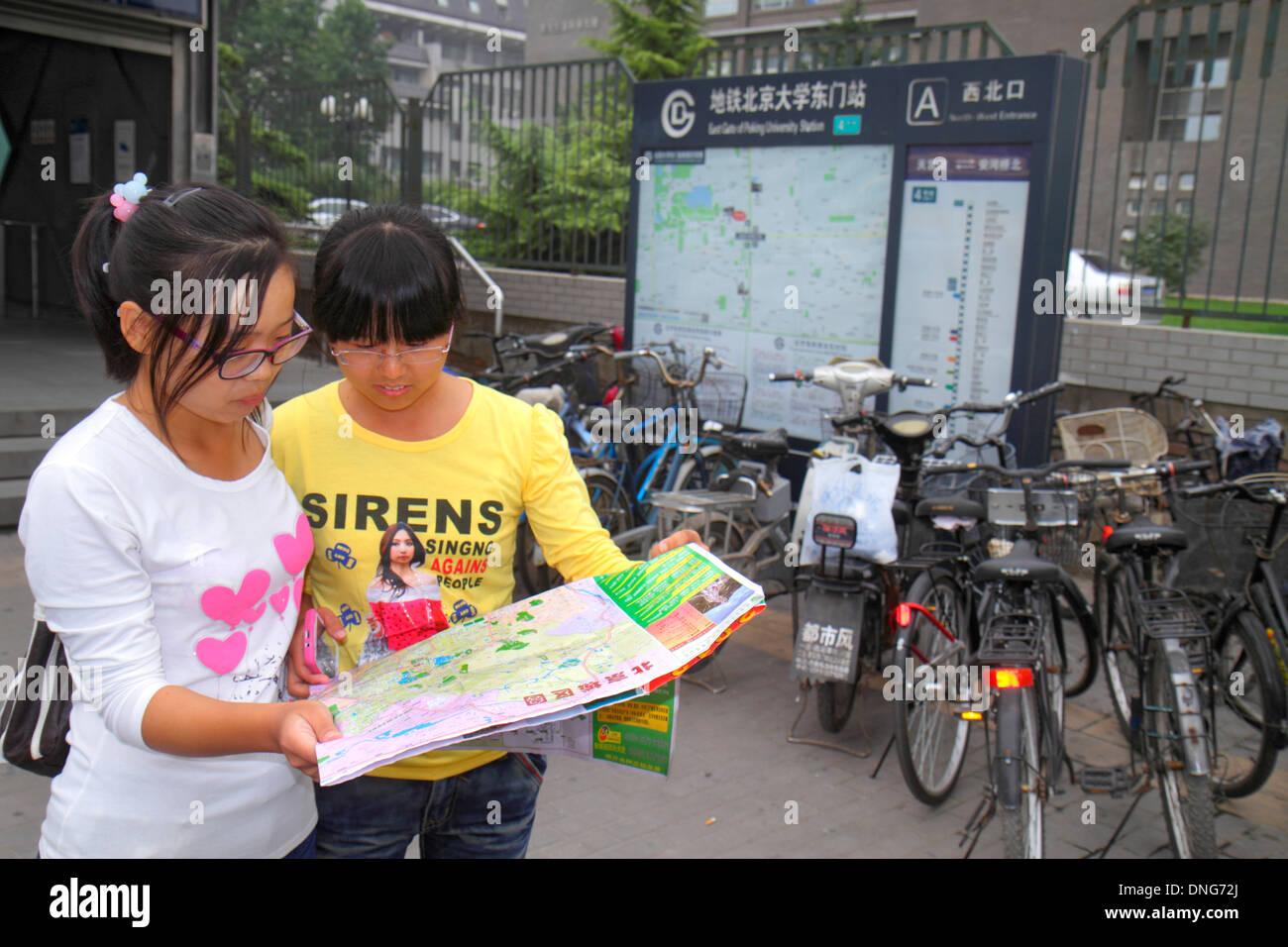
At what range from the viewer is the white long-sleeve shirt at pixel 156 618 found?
1.31 metres

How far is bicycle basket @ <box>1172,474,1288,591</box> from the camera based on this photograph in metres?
3.91

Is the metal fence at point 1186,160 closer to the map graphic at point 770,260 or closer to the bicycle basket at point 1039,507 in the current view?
the map graphic at point 770,260

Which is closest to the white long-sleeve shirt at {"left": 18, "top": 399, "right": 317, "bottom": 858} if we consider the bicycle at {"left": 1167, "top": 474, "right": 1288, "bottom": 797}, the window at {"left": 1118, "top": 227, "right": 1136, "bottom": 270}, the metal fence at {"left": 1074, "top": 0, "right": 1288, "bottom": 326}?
the bicycle at {"left": 1167, "top": 474, "right": 1288, "bottom": 797}

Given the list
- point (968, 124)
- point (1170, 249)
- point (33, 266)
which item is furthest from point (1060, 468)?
point (33, 266)

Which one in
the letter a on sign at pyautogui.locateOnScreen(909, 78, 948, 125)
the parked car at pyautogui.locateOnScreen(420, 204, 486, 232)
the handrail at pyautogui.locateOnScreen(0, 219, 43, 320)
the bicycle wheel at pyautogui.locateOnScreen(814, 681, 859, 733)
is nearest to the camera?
the bicycle wheel at pyautogui.locateOnScreen(814, 681, 859, 733)

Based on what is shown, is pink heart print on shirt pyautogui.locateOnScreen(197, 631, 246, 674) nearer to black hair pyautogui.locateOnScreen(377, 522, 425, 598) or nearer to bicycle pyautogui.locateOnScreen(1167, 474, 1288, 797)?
black hair pyautogui.locateOnScreen(377, 522, 425, 598)

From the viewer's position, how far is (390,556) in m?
1.69

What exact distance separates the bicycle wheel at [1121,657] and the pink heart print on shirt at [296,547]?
2957mm

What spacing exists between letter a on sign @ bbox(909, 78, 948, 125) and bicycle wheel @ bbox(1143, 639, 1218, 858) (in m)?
3.33

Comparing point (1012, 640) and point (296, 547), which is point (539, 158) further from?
point (296, 547)

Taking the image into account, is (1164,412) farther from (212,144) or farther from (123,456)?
(212,144)

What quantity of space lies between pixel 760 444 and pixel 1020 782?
7.78 feet

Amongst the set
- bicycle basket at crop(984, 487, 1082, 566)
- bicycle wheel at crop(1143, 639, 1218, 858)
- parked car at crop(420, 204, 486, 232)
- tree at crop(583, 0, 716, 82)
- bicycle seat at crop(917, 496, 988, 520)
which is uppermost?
→ tree at crop(583, 0, 716, 82)

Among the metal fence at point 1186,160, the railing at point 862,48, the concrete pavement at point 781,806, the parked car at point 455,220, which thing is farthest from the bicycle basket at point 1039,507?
the parked car at point 455,220
